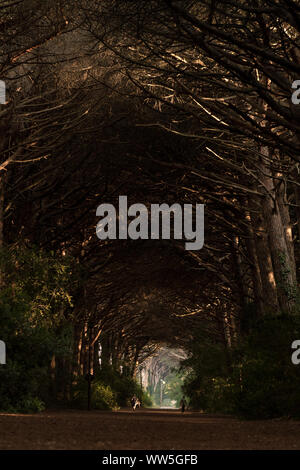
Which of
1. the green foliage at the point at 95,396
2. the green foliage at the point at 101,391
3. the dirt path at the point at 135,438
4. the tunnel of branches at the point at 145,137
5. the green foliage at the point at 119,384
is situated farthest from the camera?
the green foliage at the point at 119,384

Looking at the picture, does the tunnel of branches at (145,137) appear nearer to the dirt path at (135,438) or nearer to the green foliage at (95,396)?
the green foliage at (95,396)

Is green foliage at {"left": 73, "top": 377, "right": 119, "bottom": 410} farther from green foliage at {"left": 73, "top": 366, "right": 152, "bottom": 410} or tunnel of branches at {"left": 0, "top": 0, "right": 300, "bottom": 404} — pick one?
tunnel of branches at {"left": 0, "top": 0, "right": 300, "bottom": 404}

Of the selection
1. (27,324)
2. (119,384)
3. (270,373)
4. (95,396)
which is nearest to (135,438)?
(270,373)

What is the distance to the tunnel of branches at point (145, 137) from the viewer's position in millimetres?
17516

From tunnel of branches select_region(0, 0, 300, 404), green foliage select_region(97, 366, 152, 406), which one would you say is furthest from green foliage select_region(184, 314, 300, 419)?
green foliage select_region(97, 366, 152, 406)

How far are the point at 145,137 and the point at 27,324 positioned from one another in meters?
7.08

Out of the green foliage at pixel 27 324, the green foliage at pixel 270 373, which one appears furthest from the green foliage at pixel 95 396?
the green foliage at pixel 270 373

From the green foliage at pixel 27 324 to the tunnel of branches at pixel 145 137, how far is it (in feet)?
3.67

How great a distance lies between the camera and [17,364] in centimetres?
2400

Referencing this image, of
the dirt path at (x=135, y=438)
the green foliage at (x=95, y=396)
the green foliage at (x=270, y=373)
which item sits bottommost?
the dirt path at (x=135, y=438)

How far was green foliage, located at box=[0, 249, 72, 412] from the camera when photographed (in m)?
23.7

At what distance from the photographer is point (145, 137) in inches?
1082

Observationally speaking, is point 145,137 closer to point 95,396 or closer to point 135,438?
point 135,438

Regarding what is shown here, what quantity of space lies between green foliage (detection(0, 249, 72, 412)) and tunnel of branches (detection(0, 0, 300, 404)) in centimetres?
112
